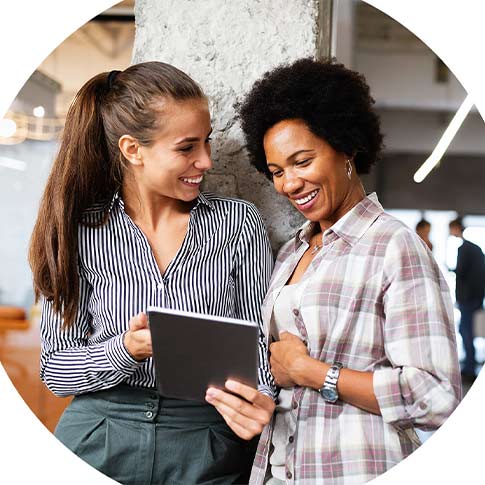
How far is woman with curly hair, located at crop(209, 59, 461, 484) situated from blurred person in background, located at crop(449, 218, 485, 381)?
2.90m

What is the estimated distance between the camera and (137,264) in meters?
1.60

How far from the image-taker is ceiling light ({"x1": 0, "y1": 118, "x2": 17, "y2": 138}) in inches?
141

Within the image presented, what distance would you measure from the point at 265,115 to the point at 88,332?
23.5 inches

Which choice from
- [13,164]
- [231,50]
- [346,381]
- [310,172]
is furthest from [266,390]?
[13,164]

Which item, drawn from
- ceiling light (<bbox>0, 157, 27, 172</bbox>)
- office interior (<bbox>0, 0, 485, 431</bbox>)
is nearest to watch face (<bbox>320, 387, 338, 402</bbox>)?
office interior (<bbox>0, 0, 485, 431</bbox>)

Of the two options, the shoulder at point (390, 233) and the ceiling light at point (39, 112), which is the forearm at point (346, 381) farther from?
the ceiling light at point (39, 112)

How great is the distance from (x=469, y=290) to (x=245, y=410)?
3.44 meters

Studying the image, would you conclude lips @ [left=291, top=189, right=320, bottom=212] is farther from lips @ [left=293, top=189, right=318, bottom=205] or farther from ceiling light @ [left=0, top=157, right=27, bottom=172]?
ceiling light @ [left=0, top=157, right=27, bottom=172]

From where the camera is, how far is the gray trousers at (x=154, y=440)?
157 centimetres

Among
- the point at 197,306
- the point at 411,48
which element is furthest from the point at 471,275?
the point at 197,306

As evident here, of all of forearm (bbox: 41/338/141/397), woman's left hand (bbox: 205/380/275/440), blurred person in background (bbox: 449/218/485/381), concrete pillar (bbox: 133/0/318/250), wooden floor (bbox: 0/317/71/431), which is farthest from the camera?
blurred person in background (bbox: 449/218/485/381)

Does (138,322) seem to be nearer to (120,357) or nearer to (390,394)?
(120,357)

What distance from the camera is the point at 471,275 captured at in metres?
4.32

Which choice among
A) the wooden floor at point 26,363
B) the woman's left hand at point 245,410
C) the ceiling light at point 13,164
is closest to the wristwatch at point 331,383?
the woman's left hand at point 245,410
